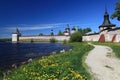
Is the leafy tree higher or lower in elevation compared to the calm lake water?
higher

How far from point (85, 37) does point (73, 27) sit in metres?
35.4

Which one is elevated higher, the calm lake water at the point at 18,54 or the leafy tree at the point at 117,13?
the leafy tree at the point at 117,13

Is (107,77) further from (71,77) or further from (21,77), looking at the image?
(21,77)

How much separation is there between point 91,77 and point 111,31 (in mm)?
57126

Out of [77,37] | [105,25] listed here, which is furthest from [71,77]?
[105,25]

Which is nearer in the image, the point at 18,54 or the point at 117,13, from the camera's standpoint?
the point at 18,54

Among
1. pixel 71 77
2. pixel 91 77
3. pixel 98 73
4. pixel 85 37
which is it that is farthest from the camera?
pixel 85 37

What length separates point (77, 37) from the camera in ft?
243

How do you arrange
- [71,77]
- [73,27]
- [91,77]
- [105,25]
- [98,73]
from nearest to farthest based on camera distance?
[71,77] → [91,77] → [98,73] → [105,25] → [73,27]

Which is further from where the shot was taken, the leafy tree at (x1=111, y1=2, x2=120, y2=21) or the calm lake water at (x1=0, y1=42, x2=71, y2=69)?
the leafy tree at (x1=111, y1=2, x2=120, y2=21)

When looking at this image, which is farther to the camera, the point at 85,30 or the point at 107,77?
the point at 85,30

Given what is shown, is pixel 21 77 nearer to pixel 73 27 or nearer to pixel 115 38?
pixel 115 38

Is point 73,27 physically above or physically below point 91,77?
above

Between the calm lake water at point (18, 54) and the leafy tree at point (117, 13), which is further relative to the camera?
the leafy tree at point (117, 13)
